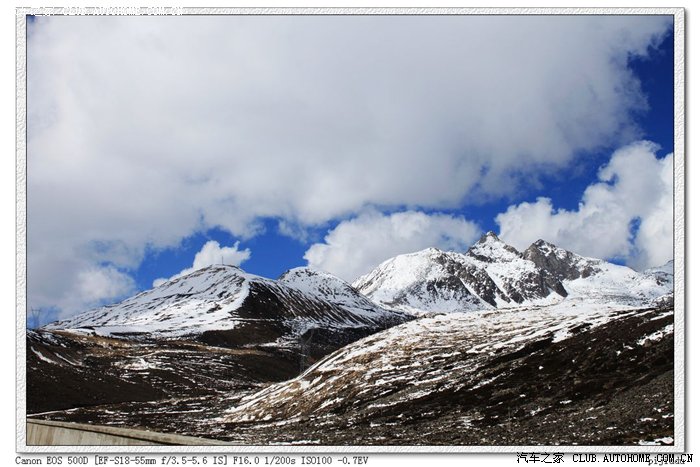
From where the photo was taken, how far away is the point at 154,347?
3917 inches

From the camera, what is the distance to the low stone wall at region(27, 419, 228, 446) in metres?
19.4

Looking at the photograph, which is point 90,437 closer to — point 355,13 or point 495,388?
point 495,388

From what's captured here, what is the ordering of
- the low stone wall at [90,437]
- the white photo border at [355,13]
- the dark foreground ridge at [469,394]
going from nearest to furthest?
1. the low stone wall at [90,437]
2. the white photo border at [355,13]
3. the dark foreground ridge at [469,394]

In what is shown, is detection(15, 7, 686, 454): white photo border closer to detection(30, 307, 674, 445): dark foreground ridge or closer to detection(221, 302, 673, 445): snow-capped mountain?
detection(30, 307, 674, 445): dark foreground ridge

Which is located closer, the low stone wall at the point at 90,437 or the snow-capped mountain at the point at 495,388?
the low stone wall at the point at 90,437

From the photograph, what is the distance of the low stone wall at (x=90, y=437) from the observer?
63.6 ft

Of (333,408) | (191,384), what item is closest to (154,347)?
(191,384)

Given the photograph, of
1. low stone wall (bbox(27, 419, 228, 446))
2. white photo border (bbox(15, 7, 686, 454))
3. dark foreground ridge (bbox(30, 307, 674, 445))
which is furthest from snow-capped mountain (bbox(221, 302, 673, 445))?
low stone wall (bbox(27, 419, 228, 446))

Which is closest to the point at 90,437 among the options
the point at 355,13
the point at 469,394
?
the point at 469,394

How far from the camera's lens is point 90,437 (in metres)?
20.2

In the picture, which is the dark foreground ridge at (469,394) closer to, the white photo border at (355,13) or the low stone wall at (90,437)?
the white photo border at (355,13)

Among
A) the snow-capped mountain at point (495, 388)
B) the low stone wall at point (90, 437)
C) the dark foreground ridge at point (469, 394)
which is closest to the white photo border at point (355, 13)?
the low stone wall at point (90, 437)
